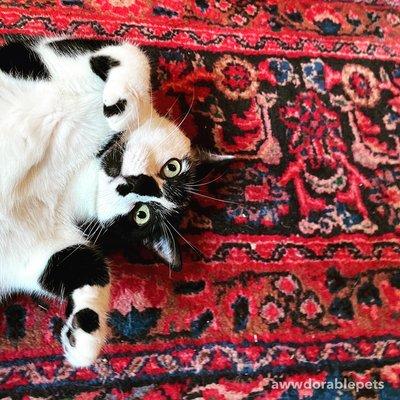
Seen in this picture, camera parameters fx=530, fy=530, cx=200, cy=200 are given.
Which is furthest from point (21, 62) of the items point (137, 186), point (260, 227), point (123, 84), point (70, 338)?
point (260, 227)

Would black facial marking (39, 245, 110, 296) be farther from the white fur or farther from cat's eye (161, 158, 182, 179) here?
cat's eye (161, 158, 182, 179)

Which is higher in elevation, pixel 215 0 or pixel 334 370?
pixel 215 0

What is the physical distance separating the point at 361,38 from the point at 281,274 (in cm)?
71

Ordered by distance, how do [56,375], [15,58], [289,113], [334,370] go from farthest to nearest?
[289,113]
[334,370]
[56,375]
[15,58]

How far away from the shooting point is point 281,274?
1294 mm

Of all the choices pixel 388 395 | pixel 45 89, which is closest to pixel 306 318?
pixel 388 395

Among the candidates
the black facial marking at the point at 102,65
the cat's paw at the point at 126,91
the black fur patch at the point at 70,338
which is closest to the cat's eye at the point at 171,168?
the cat's paw at the point at 126,91

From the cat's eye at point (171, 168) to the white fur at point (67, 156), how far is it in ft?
0.04

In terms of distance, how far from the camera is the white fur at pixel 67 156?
1016 millimetres

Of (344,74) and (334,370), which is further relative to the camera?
(344,74)

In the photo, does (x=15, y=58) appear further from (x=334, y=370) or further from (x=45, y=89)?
(x=334, y=370)

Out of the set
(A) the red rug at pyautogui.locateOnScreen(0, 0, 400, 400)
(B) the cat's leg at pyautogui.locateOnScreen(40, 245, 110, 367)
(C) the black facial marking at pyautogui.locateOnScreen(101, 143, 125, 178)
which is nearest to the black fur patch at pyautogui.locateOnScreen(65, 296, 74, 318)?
(B) the cat's leg at pyautogui.locateOnScreen(40, 245, 110, 367)

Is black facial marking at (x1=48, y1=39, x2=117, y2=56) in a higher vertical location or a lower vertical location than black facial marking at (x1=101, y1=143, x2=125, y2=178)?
higher

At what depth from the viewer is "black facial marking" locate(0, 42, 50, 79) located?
1032mm
